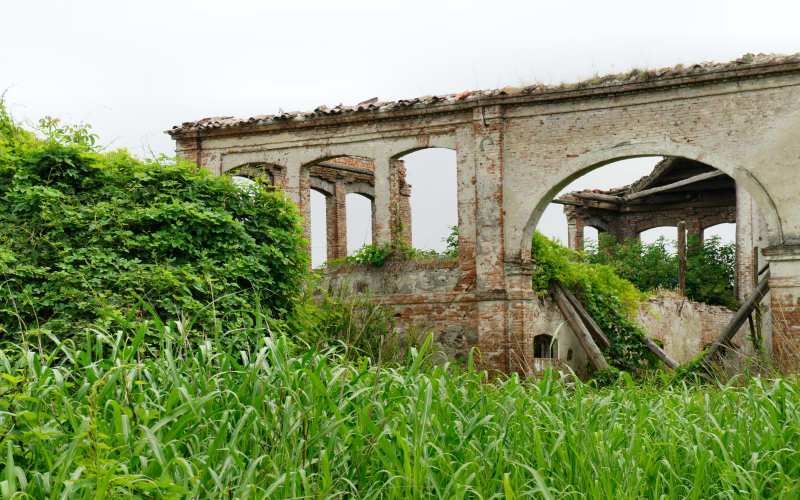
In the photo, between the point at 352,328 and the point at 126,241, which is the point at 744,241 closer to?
the point at 352,328

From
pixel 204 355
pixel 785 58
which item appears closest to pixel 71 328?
pixel 204 355

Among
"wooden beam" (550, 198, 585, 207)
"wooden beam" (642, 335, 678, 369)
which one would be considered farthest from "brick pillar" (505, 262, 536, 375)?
"wooden beam" (550, 198, 585, 207)

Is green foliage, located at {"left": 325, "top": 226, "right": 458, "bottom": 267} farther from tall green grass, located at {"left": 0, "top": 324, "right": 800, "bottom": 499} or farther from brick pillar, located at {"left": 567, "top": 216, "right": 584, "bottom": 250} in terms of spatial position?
brick pillar, located at {"left": 567, "top": 216, "right": 584, "bottom": 250}

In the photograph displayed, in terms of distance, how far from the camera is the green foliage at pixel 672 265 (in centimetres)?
2203

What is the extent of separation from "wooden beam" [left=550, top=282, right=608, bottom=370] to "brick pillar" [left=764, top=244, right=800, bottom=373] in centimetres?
275

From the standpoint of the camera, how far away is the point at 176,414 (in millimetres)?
3324

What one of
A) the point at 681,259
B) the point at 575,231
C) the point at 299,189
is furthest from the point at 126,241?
the point at 575,231

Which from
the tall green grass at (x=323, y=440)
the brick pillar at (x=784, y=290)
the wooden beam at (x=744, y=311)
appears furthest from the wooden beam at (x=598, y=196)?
the tall green grass at (x=323, y=440)

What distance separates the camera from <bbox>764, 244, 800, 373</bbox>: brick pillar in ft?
37.1

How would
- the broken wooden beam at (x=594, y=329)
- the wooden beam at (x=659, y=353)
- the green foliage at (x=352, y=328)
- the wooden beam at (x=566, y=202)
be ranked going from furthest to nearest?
the wooden beam at (x=566, y=202), the broken wooden beam at (x=594, y=329), the wooden beam at (x=659, y=353), the green foliage at (x=352, y=328)

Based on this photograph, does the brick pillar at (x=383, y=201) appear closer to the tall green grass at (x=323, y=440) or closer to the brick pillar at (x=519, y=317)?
the brick pillar at (x=519, y=317)

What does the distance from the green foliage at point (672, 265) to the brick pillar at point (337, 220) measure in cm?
753

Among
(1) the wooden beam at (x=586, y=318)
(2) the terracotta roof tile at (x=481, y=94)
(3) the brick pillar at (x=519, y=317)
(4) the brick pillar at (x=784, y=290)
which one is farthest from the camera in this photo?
(1) the wooden beam at (x=586, y=318)

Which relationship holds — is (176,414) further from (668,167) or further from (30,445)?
(668,167)
